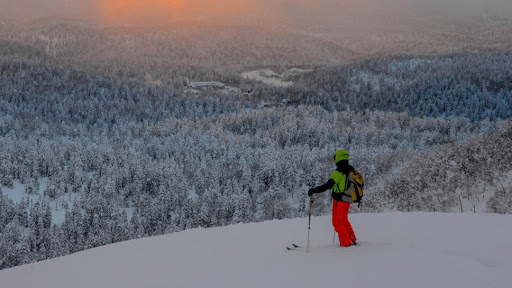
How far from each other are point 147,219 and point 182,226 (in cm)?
1052

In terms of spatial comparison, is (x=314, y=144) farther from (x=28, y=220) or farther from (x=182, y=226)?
(x=28, y=220)

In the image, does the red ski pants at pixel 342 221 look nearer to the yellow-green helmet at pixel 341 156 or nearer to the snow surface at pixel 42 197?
the yellow-green helmet at pixel 341 156

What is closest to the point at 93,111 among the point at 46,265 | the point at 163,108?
the point at 163,108

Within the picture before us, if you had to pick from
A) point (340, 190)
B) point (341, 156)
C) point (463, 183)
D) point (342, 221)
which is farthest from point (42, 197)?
point (341, 156)

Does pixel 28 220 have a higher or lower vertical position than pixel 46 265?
lower

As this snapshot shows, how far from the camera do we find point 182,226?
3054 inches

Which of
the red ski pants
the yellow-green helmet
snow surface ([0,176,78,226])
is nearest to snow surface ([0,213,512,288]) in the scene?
the red ski pants

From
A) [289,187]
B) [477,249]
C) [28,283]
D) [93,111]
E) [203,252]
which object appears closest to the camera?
[477,249]

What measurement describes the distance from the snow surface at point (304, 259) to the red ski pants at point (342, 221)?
0.98 feet

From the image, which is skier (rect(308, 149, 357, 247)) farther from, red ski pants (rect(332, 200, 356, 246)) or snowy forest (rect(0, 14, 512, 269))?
snowy forest (rect(0, 14, 512, 269))

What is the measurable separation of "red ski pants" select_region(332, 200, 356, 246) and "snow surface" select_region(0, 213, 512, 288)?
0.30m

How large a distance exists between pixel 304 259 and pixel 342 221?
59.4 inches

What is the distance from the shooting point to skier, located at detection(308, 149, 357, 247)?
37.3ft

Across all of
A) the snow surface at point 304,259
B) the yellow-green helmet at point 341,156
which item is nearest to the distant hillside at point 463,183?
the snow surface at point 304,259
